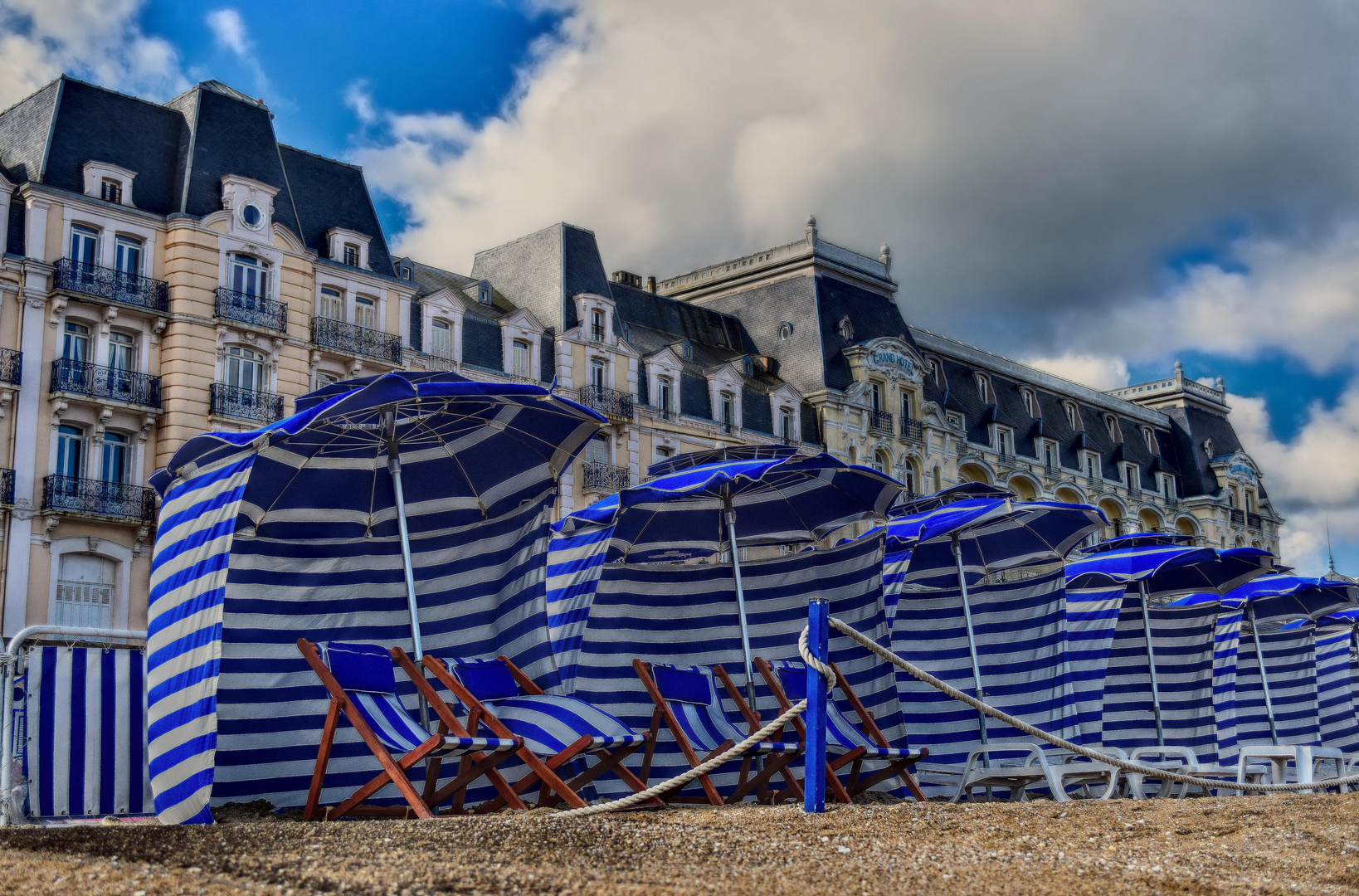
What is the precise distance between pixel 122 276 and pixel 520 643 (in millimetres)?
18619

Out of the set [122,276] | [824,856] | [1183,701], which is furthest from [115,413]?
[824,856]

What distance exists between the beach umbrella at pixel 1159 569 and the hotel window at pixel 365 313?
1737 cm

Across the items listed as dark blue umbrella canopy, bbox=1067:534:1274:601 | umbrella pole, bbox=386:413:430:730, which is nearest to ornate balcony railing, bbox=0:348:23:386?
umbrella pole, bbox=386:413:430:730

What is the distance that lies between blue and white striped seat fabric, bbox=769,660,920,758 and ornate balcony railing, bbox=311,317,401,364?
18.3 meters

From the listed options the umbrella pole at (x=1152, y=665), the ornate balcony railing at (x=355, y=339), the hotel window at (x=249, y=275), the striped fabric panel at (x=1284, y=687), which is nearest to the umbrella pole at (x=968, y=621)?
the umbrella pole at (x=1152, y=665)

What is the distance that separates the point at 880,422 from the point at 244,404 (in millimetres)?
21572

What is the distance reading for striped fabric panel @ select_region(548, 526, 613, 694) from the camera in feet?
46.5

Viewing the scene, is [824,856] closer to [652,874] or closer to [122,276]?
[652,874]

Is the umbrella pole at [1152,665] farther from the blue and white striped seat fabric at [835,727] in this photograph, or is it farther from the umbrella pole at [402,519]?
the umbrella pole at [402,519]

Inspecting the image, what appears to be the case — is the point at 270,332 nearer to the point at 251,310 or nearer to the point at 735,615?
the point at 251,310

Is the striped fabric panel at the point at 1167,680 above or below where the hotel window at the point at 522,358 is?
below

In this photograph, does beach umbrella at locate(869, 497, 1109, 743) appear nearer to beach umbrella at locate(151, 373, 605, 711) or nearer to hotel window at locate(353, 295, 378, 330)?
beach umbrella at locate(151, 373, 605, 711)

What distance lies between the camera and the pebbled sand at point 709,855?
20.1ft

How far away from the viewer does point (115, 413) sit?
2750 cm
